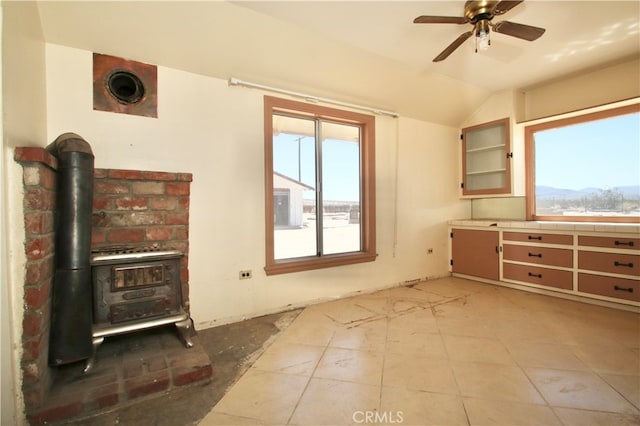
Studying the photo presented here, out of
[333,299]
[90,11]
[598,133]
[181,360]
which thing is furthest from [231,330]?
[598,133]

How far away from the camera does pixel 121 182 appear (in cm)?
195

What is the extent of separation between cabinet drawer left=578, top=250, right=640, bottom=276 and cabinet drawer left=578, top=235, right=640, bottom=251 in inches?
3.1

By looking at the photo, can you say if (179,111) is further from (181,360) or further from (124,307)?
(181,360)

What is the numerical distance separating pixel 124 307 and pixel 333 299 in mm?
1964

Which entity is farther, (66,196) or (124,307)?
(124,307)

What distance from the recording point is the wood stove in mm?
1616

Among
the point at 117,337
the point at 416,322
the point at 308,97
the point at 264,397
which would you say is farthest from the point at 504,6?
the point at 117,337

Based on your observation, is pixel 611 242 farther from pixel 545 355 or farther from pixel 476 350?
pixel 476 350

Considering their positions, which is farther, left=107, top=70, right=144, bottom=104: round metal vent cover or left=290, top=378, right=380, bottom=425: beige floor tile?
left=107, top=70, right=144, bottom=104: round metal vent cover

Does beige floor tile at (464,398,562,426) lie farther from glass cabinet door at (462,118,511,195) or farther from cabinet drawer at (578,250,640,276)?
glass cabinet door at (462,118,511,195)

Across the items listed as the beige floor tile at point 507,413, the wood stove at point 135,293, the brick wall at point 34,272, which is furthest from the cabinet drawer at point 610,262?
the brick wall at point 34,272

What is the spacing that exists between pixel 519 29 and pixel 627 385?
2332 millimetres

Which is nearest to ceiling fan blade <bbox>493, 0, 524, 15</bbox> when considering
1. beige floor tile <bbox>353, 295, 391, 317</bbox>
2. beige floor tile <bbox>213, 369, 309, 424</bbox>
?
beige floor tile <bbox>353, 295, 391, 317</bbox>

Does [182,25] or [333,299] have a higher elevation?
[182,25]
